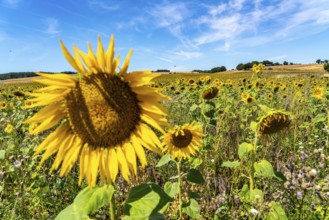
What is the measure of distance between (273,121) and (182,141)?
1.10m

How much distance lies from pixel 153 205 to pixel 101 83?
22.5 inches

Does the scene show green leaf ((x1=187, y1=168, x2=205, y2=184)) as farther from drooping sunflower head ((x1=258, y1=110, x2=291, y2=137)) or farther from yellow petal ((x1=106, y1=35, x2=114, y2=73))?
yellow petal ((x1=106, y1=35, x2=114, y2=73))

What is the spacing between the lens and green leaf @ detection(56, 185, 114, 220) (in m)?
1.26

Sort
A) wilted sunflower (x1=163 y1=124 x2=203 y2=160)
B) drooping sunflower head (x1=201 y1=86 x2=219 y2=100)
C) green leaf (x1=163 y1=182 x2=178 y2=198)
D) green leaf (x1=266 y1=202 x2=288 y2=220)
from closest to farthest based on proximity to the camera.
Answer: green leaf (x1=266 y1=202 x2=288 y2=220), green leaf (x1=163 y1=182 x2=178 y2=198), wilted sunflower (x1=163 y1=124 x2=203 y2=160), drooping sunflower head (x1=201 y1=86 x2=219 y2=100)

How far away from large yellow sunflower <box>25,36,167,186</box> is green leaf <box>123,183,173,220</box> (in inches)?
4.5

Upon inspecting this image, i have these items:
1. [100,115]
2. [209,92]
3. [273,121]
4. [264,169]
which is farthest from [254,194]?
[209,92]

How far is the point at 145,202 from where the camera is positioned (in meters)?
1.34

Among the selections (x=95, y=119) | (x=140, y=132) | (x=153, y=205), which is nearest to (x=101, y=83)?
(x=95, y=119)

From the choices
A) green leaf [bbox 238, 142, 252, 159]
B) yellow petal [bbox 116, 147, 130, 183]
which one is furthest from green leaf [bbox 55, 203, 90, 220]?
green leaf [bbox 238, 142, 252, 159]

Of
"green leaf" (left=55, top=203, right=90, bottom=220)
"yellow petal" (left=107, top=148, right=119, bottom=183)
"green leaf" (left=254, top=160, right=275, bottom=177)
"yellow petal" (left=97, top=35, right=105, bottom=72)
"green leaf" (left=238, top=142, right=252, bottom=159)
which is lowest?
"green leaf" (left=254, top=160, right=275, bottom=177)

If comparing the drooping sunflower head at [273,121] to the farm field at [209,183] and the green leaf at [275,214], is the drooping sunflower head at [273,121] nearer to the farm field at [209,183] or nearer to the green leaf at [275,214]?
the farm field at [209,183]

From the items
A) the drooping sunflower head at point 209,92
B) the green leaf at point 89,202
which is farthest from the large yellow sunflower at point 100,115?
the drooping sunflower head at point 209,92

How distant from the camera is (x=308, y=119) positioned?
7668 millimetres

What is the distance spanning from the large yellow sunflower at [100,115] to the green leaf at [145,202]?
11cm
